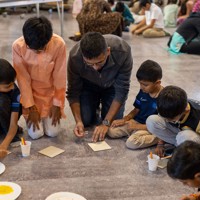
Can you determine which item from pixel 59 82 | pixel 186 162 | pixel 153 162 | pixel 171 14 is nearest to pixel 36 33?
pixel 59 82

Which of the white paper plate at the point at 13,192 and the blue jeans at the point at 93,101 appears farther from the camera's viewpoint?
the blue jeans at the point at 93,101

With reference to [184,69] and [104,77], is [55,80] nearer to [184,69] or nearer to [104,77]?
[104,77]

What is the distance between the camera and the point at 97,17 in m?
4.57

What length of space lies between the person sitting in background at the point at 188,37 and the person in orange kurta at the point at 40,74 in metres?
2.71

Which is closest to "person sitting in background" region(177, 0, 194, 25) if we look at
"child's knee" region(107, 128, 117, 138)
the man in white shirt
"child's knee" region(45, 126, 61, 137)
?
the man in white shirt

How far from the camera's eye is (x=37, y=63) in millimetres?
2146

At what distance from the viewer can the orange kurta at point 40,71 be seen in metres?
2.14

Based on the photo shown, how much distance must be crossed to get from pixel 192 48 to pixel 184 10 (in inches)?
96.2

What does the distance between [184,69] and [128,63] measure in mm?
1786

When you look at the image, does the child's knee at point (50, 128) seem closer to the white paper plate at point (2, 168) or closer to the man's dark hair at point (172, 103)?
the white paper plate at point (2, 168)

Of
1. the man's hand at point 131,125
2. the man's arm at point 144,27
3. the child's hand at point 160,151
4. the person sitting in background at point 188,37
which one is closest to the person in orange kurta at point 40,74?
the man's hand at point 131,125

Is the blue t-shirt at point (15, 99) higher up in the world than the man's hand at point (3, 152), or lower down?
higher up

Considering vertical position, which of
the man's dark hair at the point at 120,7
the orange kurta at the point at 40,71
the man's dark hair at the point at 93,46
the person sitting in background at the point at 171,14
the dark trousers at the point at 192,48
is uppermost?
the man's dark hair at the point at 93,46

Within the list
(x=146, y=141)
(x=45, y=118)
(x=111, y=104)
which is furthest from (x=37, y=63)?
(x=146, y=141)
